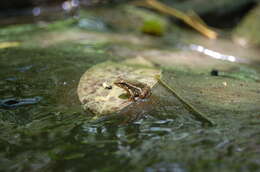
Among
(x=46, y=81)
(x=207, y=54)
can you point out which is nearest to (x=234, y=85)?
(x=46, y=81)

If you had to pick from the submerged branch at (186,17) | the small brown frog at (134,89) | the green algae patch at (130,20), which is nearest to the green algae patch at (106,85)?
the small brown frog at (134,89)

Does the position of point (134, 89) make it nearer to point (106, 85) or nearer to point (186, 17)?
point (106, 85)

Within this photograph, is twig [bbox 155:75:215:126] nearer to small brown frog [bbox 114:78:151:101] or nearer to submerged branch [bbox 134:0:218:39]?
small brown frog [bbox 114:78:151:101]

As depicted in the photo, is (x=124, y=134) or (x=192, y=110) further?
(x=192, y=110)

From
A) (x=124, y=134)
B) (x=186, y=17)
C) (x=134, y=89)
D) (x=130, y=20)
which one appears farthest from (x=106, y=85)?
(x=186, y=17)

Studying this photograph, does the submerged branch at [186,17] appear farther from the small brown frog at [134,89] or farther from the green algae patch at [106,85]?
the small brown frog at [134,89]

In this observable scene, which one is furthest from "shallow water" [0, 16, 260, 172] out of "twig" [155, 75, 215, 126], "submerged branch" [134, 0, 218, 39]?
"submerged branch" [134, 0, 218, 39]
